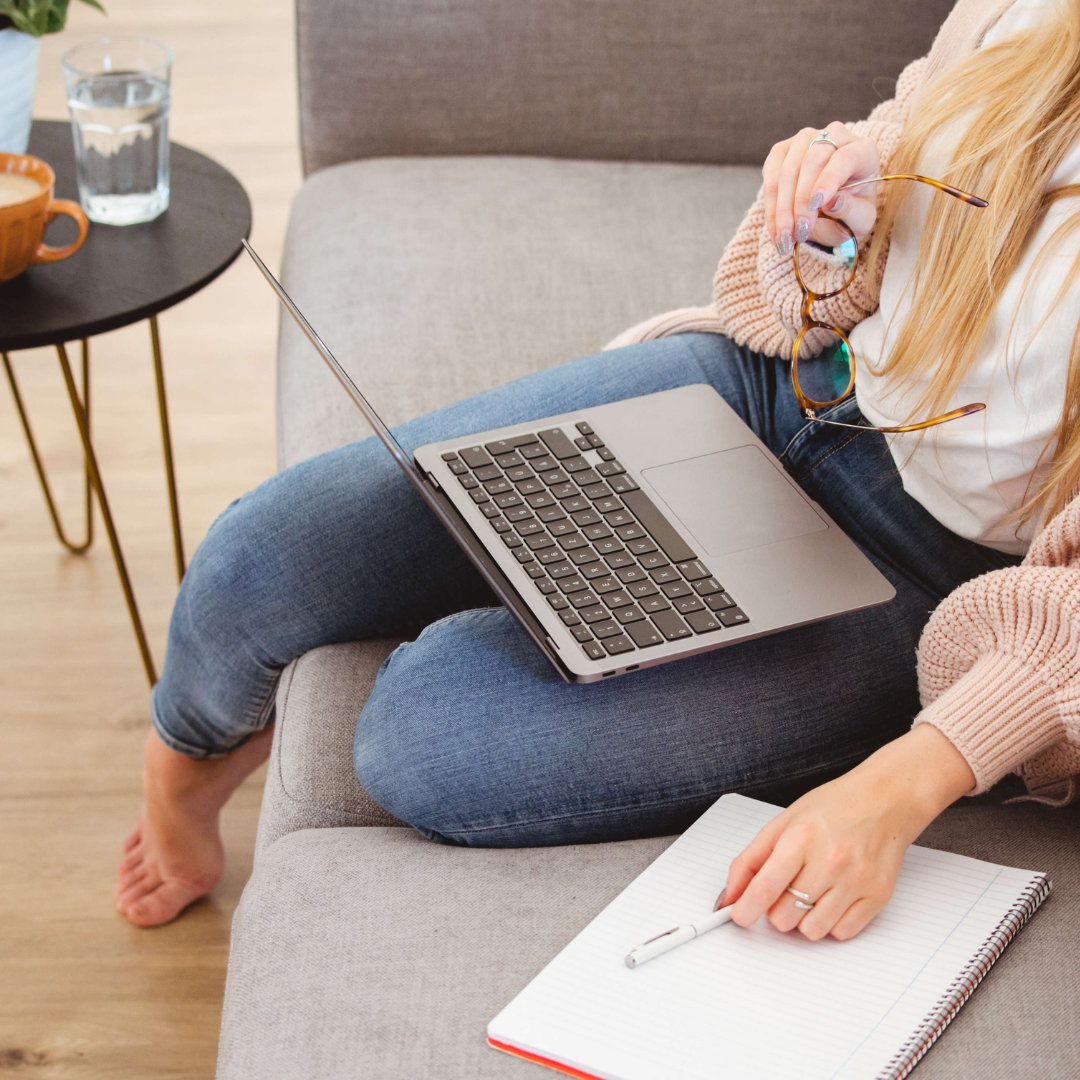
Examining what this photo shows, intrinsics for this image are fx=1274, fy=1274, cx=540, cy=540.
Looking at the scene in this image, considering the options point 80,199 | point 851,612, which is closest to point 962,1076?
point 851,612

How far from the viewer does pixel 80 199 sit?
50.1 inches

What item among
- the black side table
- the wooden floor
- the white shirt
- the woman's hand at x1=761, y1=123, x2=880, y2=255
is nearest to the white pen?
the white shirt

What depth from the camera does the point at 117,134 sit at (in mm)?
1217

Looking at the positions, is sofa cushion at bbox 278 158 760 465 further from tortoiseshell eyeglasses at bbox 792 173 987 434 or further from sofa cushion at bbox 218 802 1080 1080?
sofa cushion at bbox 218 802 1080 1080

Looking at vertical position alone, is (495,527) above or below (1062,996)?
above

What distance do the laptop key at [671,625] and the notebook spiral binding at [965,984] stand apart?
0.25m

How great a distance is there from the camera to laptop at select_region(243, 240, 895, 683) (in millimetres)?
813

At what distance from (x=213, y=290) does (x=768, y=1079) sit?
6.23ft

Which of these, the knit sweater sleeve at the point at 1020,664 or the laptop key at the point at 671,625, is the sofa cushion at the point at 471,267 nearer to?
the laptop key at the point at 671,625

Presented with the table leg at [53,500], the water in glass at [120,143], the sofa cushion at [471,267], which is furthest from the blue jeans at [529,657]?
the table leg at [53,500]

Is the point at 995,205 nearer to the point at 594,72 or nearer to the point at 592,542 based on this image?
the point at 592,542

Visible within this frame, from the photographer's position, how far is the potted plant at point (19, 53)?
45.6 inches

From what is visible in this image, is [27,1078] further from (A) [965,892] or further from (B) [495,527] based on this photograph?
(A) [965,892]

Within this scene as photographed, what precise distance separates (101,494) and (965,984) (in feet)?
3.00
